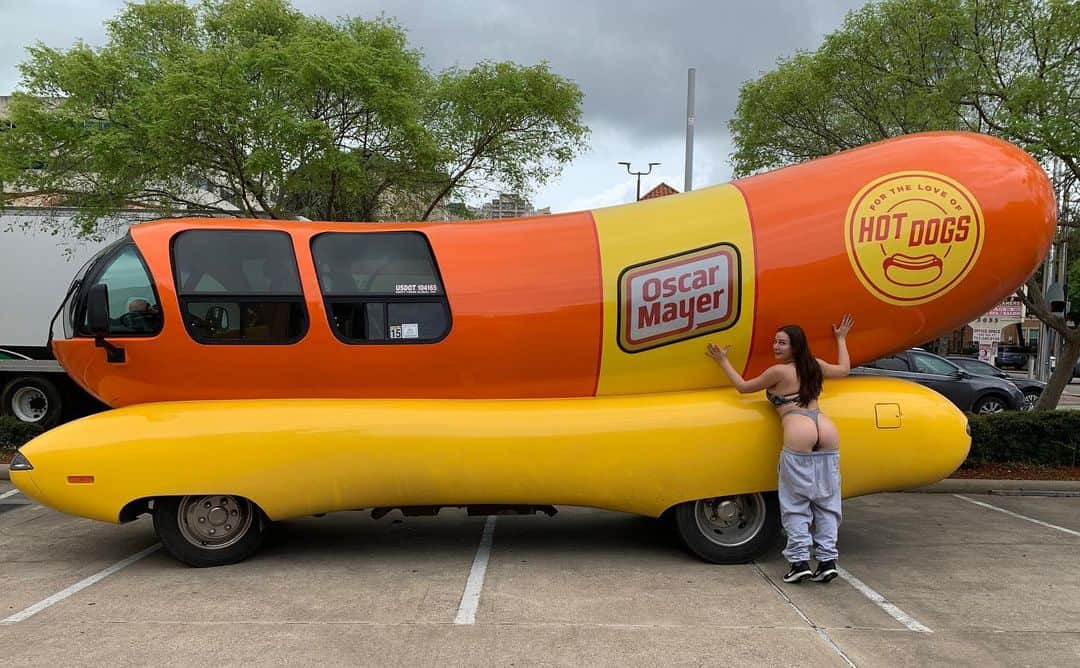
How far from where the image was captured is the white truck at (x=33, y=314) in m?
11.6

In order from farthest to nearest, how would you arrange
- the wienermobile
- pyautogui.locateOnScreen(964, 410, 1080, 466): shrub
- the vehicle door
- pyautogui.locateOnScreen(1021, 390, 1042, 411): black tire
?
pyautogui.locateOnScreen(1021, 390, 1042, 411): black tire < the vehicle door < pyautogui.locateOnScreen(964, 410, 1080, 466): shrub < the wienermobile

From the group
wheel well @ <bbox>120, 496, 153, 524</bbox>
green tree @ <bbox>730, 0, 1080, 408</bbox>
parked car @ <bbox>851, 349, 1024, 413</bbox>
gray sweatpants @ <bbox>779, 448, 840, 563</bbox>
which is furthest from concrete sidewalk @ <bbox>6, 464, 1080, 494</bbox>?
wheel well @ <bbox>120, 496, 153, 524</bbox>

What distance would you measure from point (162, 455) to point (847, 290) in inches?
190

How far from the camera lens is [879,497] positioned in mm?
7898

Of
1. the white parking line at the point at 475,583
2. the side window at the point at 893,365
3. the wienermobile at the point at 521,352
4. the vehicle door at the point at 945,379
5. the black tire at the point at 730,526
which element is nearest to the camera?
the white parking line at the point at 475,583

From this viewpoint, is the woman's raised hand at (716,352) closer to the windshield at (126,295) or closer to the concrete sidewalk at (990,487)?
the windshield at (126,295)

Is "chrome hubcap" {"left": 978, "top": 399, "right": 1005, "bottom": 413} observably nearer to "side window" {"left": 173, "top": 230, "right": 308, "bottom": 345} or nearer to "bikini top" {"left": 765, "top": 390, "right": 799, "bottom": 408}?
"bikini top" {"left": 765, "top": 390, "right": 799, "bottom": 408}

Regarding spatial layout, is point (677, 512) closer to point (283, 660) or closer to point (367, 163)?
point (283, 660)

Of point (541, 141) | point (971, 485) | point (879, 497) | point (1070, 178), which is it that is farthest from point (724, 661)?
point (541, 141)

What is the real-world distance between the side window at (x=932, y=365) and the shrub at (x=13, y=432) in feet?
45.3

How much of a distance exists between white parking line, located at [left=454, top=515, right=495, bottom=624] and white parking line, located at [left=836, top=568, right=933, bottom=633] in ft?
8.11

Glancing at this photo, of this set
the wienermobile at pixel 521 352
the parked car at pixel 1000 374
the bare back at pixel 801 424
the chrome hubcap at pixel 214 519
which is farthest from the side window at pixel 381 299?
the parked car at pixel 1000 374

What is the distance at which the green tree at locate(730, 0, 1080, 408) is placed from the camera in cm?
829

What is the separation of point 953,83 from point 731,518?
6.45 meters
